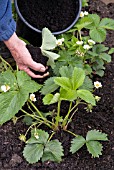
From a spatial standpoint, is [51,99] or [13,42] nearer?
[51,99]

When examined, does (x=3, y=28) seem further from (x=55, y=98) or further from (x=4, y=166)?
(x=4, y=166)

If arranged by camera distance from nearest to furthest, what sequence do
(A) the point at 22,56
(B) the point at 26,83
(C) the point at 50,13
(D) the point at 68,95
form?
1. (D) the point at 68,95
2. (B) the point at 26,83
3. (A) the point at 22,56
4. (C) the point at 50,13

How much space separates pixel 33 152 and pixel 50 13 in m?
0.73

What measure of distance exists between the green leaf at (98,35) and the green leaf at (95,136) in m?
0.45

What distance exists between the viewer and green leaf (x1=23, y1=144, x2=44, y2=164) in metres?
1.74

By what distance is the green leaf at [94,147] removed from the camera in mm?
1753

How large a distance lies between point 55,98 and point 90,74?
42 cm

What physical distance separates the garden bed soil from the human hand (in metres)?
0.15

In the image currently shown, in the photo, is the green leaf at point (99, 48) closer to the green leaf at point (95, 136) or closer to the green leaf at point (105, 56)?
the green leaf at point (105, 56)

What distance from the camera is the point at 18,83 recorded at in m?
1.78

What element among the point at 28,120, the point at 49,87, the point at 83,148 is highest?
the point at 49,87

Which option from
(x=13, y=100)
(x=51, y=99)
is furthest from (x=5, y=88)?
(x=51, y=99)

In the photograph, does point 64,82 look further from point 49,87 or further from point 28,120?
point 28,120

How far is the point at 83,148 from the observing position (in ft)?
6.03
